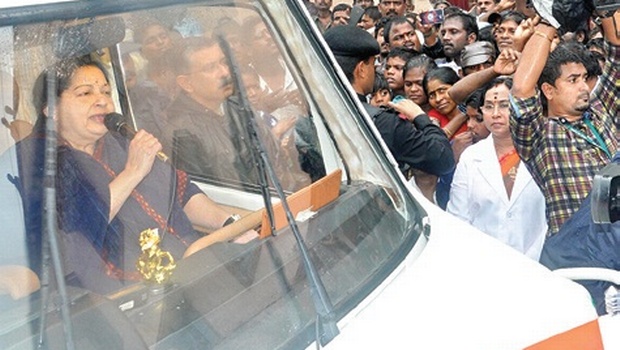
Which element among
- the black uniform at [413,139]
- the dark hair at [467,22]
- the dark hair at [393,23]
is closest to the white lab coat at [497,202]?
the black uniform at [413,139]

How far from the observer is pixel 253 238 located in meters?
2.09

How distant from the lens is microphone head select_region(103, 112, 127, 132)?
1956 mm

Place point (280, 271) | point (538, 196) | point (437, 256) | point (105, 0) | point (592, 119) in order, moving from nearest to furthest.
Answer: point (105, 0) < point (280, 271) < point (437, 256) < point (592, 119) < point (538, 196)

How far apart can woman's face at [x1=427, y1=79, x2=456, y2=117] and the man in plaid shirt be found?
1729 mm

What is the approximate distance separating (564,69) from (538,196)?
0.59m

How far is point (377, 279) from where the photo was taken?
218 centimetres

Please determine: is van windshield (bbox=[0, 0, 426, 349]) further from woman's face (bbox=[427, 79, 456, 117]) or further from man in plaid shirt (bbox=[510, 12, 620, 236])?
woman's face (bbox=[427, 79, 456, 117])

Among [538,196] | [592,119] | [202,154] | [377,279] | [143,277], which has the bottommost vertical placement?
[538,196]

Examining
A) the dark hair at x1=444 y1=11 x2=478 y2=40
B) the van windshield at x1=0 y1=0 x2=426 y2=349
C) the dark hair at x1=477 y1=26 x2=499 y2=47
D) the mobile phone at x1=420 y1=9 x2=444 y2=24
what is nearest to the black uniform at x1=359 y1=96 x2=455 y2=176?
the van windshield at x1=0 y1=0 x2=426 y2=349

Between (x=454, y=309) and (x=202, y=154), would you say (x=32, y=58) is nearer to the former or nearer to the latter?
(x=202, y=154)

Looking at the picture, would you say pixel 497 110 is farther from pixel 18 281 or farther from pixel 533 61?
pixel 18 281

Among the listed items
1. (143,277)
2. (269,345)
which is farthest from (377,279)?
(143,277)

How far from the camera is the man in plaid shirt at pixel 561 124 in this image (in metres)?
3.80

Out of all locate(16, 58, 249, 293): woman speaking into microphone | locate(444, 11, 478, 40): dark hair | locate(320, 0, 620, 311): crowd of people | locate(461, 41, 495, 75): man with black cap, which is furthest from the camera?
locate(444, 11, 478, 40): dark hair
